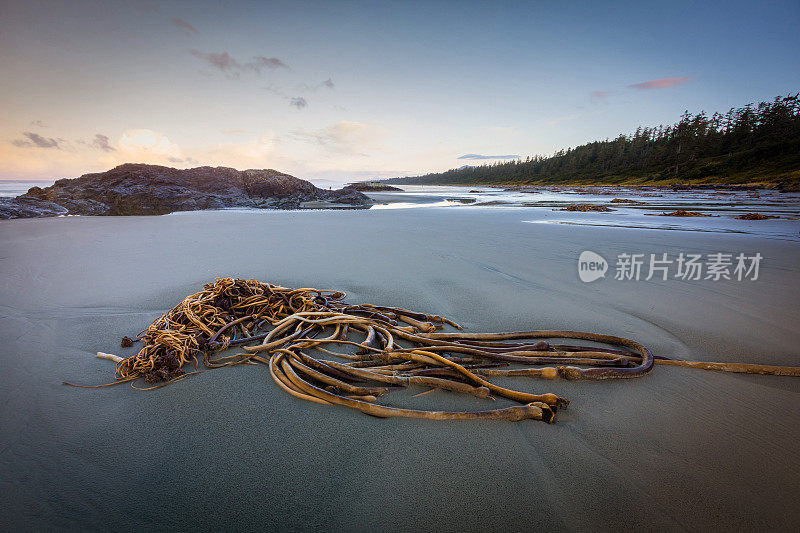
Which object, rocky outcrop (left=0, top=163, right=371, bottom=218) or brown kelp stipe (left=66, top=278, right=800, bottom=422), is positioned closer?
brown kelp stipe (left=66, top=278, right=800, bottom=422)

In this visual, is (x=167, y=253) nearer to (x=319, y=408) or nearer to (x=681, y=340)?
(x=319, y=408)

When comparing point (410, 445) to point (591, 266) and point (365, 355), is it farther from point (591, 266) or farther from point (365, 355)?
point (591, 266)

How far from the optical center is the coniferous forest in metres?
38.7

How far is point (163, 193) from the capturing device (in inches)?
666

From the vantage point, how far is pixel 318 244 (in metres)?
7.82

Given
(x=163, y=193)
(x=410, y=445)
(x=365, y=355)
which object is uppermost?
(x=163, y=193)

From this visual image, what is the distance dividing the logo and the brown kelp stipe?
8.42 feet

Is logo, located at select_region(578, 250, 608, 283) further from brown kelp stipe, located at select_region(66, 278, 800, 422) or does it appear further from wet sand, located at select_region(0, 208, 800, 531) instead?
brown kelp stipe, located at select_region(66, 278, 800, 422)

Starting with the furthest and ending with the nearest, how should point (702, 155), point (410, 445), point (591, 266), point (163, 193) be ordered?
point (702, 155) < point (163, 193) < point (591, 266) < point (410, 445)

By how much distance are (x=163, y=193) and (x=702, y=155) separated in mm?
81347

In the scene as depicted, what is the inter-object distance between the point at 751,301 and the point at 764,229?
8.34 metres

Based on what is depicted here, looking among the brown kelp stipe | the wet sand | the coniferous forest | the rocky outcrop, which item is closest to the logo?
the wet sand

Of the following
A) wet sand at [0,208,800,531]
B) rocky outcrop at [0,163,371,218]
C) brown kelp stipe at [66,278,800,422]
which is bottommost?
wet sand at [0,208,800,531]

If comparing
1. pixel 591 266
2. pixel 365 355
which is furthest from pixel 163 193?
pixel 591 266
